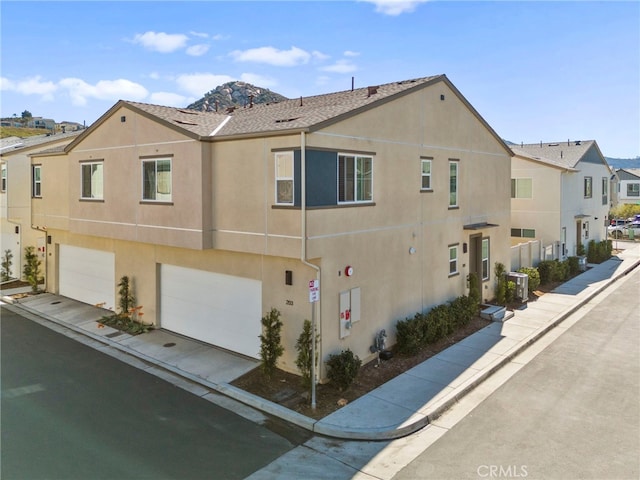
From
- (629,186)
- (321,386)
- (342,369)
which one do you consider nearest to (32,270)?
(321,386)

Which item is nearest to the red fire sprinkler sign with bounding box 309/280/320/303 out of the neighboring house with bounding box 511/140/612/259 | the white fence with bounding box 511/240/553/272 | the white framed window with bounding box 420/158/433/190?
the white framed window with bounding box 420/158/433/190

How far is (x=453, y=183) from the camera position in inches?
621

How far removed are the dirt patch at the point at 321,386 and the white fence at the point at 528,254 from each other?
10040 millimetres

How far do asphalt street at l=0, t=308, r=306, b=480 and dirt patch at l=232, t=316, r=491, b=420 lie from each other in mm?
950

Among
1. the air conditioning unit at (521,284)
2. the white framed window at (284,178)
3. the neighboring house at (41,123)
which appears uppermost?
the neighboring house at (41,123)

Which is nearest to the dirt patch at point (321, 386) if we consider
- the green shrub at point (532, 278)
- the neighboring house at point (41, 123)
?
the green shrub at point (532, 278)

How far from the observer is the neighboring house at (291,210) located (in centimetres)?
1048

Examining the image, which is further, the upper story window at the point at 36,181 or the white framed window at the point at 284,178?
the upper story window at the point at 36,181

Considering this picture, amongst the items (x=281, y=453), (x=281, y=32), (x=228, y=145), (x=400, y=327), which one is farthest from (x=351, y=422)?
(x=281, y=32)

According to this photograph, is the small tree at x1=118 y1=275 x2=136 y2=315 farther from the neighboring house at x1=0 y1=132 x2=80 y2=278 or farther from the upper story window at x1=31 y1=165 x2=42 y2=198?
the neighboring house at x1=0 y1=132 x2=80 y2=278

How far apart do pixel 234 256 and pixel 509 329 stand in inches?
360

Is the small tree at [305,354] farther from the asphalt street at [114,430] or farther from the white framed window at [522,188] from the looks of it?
the white framed window at [522,188]

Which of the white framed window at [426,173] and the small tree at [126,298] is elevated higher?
the white framed window at [426,173]

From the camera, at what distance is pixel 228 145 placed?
1132 cm
